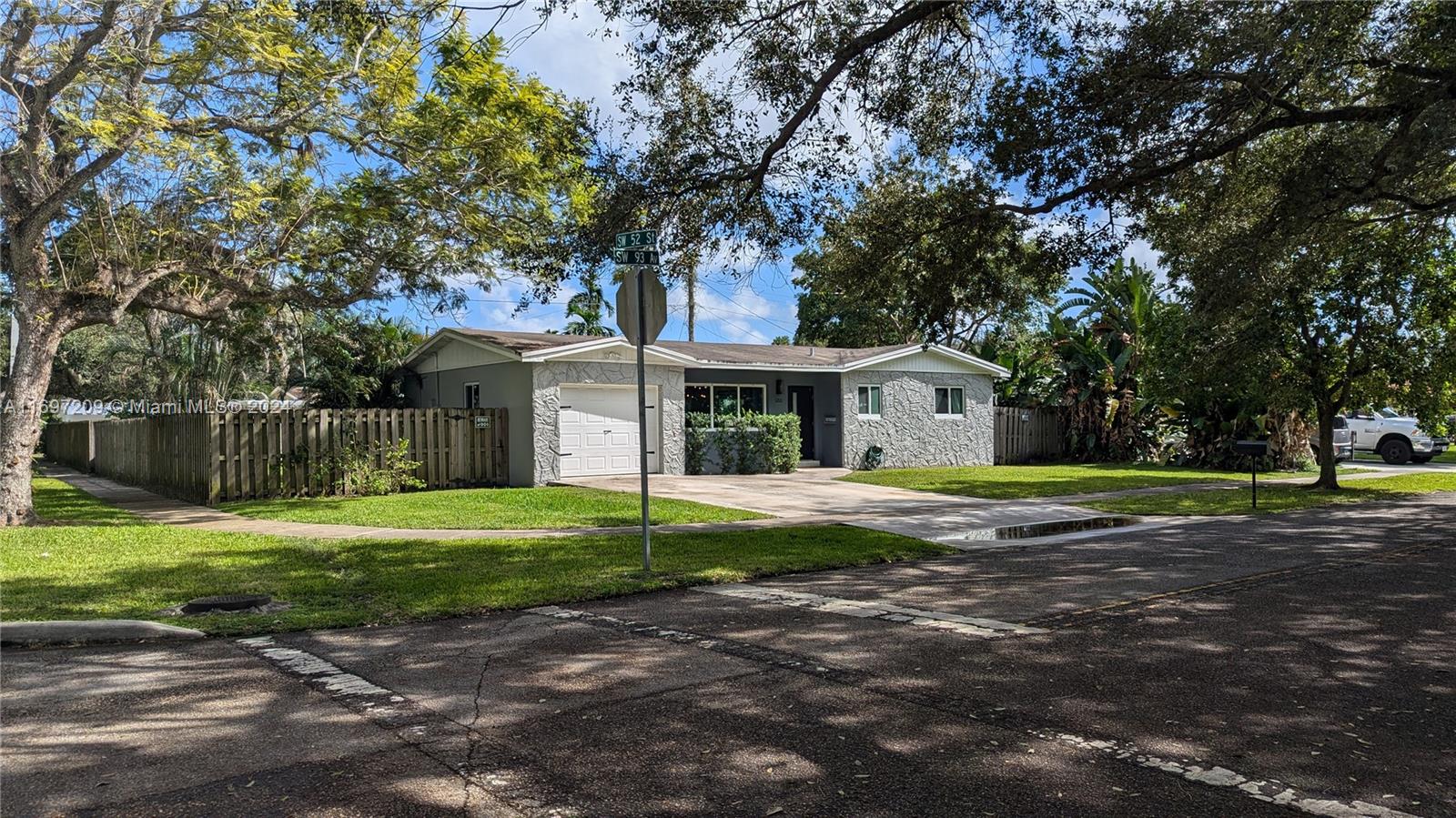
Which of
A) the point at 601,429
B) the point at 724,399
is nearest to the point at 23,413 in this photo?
the point at 601,429

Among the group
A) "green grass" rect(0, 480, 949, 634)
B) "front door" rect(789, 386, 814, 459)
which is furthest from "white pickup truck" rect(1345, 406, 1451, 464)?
"green grass" rect(0, 480, 949, 634)

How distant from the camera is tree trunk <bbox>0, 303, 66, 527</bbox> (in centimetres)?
1381

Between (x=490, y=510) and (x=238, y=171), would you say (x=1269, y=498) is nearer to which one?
(x=490, y=510)

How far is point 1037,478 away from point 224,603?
19.6 metres

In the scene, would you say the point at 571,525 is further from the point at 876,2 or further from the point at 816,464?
the point at 816,464

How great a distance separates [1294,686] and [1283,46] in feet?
22.6

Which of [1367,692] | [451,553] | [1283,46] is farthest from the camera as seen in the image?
[451,553]

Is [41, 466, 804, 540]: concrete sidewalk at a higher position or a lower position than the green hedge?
lower

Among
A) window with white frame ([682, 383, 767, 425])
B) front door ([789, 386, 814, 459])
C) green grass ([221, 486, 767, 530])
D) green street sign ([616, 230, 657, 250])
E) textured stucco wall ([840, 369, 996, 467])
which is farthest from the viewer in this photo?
front door ([789, 386, 814, 459])

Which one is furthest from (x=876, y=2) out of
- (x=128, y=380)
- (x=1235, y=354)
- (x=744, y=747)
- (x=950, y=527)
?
(x=128, y=380)

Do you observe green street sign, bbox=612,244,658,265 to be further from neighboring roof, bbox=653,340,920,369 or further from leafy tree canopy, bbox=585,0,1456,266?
neighboring roof, bbox=653,340,920,369

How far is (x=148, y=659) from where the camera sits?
6.22 metres

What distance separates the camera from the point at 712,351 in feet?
85.9

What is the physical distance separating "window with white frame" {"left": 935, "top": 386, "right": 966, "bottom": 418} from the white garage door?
32.8 ft
